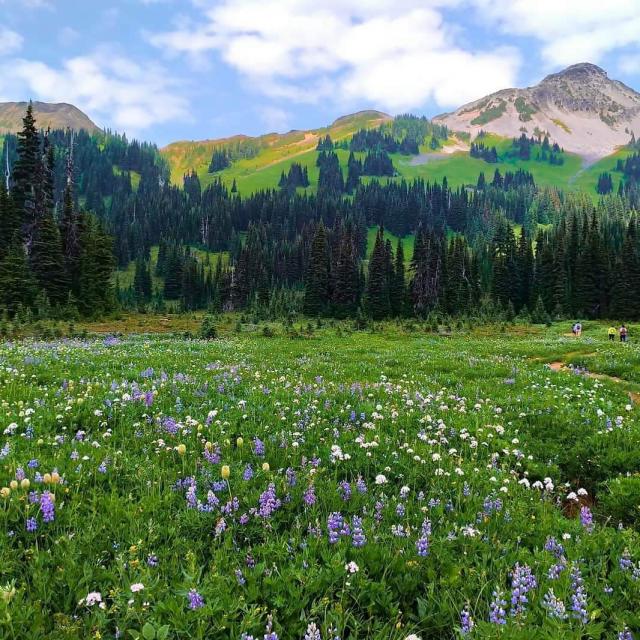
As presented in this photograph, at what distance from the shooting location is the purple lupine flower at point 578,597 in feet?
10.3

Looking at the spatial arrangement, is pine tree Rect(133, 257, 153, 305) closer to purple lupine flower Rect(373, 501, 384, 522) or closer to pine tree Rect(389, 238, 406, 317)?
pine tree Rect(389, 238, 406, 317)

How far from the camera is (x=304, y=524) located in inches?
174

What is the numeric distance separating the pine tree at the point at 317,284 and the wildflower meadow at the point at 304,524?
321 ft

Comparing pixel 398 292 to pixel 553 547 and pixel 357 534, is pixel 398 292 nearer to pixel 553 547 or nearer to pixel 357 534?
pixel 553 547

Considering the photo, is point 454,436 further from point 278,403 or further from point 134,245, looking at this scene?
point 134,245

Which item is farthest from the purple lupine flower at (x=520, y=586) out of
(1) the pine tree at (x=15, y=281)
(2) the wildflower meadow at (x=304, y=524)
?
(1) the pine tree at (x=15, y=281)

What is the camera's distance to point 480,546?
4.24 meters

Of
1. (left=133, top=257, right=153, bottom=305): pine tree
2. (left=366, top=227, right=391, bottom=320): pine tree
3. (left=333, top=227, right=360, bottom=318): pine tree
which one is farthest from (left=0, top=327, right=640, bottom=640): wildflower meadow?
(left=133, top=257, right=153, bottom=305): pine tree

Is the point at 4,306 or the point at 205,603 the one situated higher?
the point at 4,306

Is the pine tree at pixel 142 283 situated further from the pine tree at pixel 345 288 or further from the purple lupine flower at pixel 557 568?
the purple lupine flower at pixel 557 568

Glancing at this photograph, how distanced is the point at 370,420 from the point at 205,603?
219 inches

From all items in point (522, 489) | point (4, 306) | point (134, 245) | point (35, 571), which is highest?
point (134, 245)

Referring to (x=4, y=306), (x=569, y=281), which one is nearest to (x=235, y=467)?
(x=4, y=306)

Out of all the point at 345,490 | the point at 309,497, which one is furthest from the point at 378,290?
the point at 309,497
